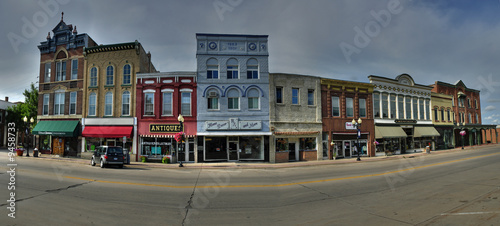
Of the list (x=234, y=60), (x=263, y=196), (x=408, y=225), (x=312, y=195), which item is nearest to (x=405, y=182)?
(x=312, y=195)

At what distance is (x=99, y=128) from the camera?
23438 millimetres

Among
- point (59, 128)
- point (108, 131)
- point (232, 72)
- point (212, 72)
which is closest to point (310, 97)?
point (232, 72)

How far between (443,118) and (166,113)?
4015 centimetres

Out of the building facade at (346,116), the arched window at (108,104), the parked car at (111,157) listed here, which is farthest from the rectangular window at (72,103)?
the building facade at (346,116)

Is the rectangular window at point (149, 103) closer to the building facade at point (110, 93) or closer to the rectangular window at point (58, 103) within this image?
the building facade at point (110, 93)

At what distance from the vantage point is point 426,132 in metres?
32.4

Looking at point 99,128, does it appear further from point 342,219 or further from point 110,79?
point 342,219

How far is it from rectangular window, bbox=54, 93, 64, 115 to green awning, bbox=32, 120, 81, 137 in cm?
123

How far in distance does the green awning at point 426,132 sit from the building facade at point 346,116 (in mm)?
8578

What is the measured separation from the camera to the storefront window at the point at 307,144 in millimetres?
24391

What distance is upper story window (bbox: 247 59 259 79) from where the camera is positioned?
23.6 meters

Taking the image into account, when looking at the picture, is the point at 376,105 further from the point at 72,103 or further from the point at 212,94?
the point at 72,103

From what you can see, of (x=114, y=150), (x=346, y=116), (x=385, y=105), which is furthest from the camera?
(x=385, y=105)

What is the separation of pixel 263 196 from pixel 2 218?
7481 mm
